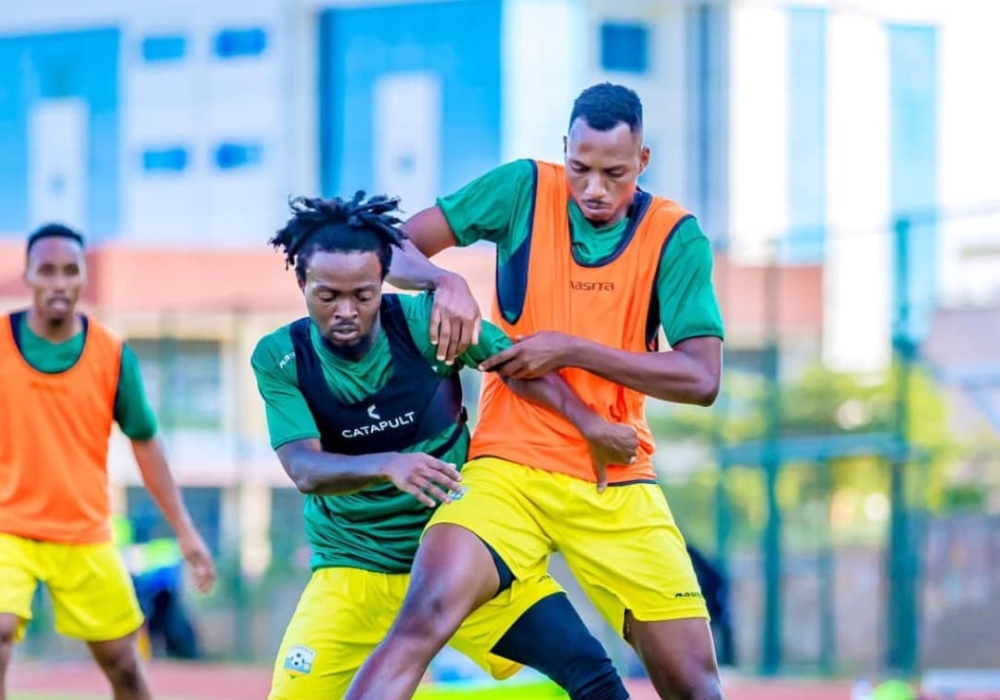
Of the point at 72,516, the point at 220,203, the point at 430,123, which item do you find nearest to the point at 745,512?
the point at 72,516

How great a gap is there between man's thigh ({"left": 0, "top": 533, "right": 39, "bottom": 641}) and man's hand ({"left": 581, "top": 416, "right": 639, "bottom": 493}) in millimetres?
2598

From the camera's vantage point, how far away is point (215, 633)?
1647 cm

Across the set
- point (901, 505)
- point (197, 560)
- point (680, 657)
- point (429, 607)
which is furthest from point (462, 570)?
point (901, 505)

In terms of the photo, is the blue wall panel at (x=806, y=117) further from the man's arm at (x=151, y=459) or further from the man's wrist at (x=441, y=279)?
the man's wrist at (x=441, y=279)

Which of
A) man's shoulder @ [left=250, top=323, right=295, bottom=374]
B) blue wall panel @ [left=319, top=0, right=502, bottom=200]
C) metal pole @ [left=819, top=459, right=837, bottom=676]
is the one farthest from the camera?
blue wall panel @ [left=319, top=0, right=502, bottom=200]

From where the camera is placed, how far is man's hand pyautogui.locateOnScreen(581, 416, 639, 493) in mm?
4930

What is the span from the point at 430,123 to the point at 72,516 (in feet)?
94.3

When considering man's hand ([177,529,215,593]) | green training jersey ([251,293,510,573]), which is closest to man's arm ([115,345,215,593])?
man's hand ([177,529,215,593])

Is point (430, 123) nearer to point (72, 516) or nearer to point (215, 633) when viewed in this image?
point (215, 633)

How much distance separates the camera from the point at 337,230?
192 inches

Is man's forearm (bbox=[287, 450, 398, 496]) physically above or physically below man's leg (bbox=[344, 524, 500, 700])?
above

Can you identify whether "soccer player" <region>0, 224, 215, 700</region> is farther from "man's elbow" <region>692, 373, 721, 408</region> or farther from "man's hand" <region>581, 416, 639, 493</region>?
"man's elbow" <region>692, 373, 721, 408</region>

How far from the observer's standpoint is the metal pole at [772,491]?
45.1 ft

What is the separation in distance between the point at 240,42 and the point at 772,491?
25.8 meters
